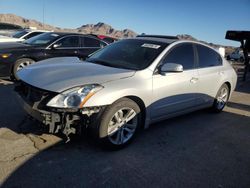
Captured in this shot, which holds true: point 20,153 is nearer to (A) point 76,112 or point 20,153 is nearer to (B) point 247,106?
(A) point 76,112

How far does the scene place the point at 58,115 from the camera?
3.28 m

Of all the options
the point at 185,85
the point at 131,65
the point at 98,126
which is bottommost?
the point at 98,126

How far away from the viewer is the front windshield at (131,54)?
167 inches

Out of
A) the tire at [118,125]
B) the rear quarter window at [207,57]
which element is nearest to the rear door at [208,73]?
the rear quarter window at [207,57]

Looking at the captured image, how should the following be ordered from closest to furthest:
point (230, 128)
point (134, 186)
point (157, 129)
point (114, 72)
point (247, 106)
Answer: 1. point (134, 186)
2. point (114, 72)
3. point (157, 129)
4. point (230, 128)
5. point (247, 106)

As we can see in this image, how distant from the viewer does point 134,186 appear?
117 inches

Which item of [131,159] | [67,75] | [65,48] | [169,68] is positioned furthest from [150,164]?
[65,48]

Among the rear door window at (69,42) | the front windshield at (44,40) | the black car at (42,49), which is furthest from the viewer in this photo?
the rear door window at (69,42)

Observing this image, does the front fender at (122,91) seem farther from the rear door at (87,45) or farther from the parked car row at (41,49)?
the rear door at (87,45)

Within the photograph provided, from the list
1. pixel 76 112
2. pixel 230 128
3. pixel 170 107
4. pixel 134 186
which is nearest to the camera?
pixel 134 186

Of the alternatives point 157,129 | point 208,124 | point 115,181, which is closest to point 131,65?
point 157,129

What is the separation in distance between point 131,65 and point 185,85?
109 centimetres

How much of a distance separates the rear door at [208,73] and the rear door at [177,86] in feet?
0.71

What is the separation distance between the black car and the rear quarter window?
12.8ft
